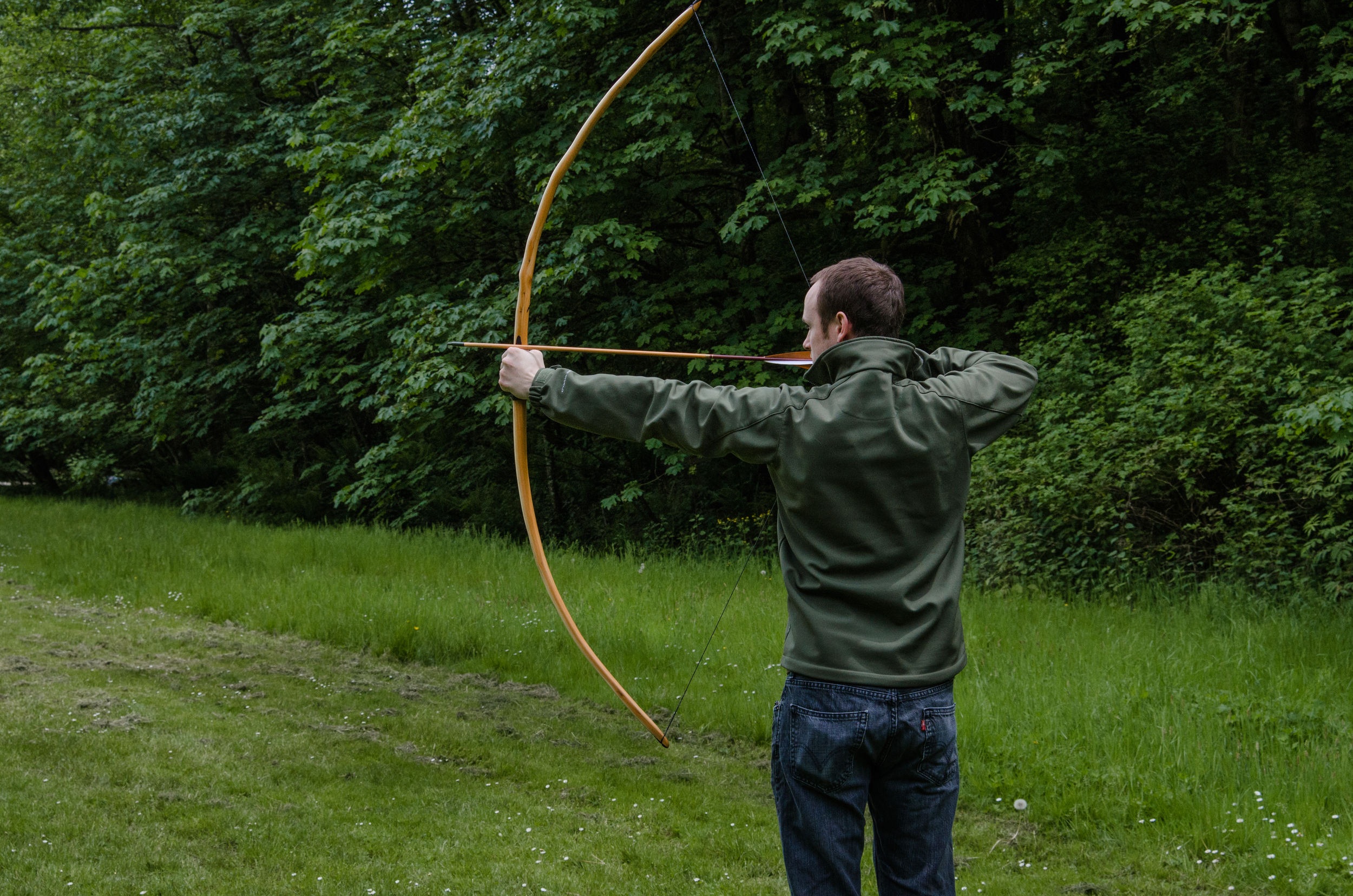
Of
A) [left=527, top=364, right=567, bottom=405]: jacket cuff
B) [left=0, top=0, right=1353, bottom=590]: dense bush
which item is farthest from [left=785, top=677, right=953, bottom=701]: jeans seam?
[left=0, top=0, right=1353, bottom=590]: dense bush

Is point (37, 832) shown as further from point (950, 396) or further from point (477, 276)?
point (477, 276)

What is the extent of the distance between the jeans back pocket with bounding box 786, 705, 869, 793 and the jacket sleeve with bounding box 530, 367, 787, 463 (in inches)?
16.8

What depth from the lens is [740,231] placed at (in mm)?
7867

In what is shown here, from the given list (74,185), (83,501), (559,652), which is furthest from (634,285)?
(83,501)

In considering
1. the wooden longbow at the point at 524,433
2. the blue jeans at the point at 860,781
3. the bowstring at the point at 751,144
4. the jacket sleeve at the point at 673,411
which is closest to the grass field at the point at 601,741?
the wooden longbow at the point at 524,433

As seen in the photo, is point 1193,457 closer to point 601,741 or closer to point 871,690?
point 601,741

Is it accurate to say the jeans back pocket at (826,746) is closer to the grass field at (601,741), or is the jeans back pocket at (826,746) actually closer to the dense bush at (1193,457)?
the grass field at (601,741)

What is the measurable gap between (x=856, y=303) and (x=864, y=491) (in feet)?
1.07

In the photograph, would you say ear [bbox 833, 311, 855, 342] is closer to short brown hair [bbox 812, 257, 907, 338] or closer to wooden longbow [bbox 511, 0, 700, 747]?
short brown hair [bbox 812, 257, 907, 338]

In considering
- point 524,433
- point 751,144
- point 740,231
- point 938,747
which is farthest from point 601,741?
point 740,231

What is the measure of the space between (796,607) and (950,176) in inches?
250

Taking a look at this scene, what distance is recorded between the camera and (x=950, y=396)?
1.80m

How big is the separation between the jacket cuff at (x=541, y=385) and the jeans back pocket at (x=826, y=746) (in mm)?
729

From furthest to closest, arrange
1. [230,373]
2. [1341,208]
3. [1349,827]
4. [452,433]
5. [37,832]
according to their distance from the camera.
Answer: [230,373] → [452,433] → [1341,208] → [37,832] → [1349,827]
